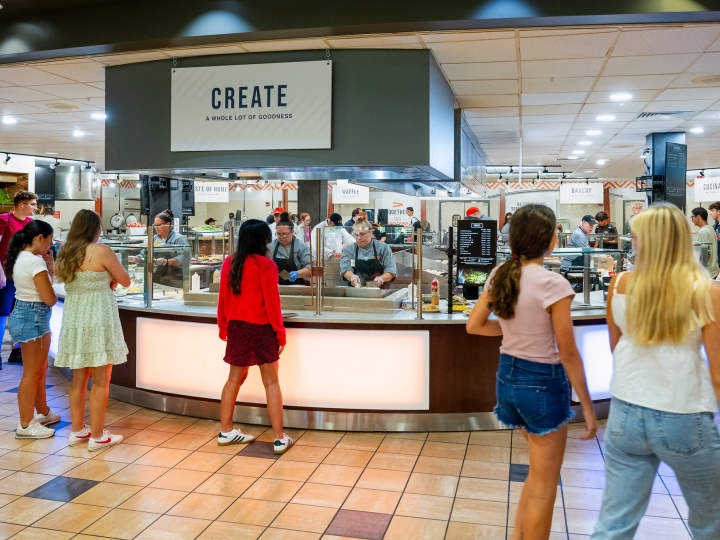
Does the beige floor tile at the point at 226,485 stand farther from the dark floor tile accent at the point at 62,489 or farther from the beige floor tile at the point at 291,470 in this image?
the dark floor tile accent at the point at 62,489

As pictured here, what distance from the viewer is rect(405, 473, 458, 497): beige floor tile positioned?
350cm

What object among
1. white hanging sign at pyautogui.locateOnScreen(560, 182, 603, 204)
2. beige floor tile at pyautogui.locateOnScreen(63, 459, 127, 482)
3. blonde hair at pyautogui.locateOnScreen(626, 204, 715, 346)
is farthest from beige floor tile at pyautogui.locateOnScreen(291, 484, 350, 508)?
white hanging sign at pyautogui.locateOnScreen(560, 182, 603, 204)

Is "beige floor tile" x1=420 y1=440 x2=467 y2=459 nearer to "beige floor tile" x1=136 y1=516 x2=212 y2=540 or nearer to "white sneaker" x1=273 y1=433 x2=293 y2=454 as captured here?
"white sneaker" x1=273 y1=433 x2=293 y2=454

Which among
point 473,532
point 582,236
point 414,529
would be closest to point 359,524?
point 414,529

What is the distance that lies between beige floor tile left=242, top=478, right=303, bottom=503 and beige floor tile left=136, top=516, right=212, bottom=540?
0.37 m

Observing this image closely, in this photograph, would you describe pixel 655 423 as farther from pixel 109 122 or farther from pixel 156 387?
pixel 109 122

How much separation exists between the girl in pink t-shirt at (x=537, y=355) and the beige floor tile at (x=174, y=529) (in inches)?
60.3

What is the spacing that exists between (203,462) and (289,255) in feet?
6.14

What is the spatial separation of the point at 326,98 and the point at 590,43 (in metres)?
2.01

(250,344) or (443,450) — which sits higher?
(250,344)

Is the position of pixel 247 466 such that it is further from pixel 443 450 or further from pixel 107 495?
pixel 443 450

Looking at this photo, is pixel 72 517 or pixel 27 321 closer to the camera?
pixel 72 517

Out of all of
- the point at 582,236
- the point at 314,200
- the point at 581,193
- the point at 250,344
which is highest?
the point at 581,193

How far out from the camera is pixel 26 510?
3234 millimetres
